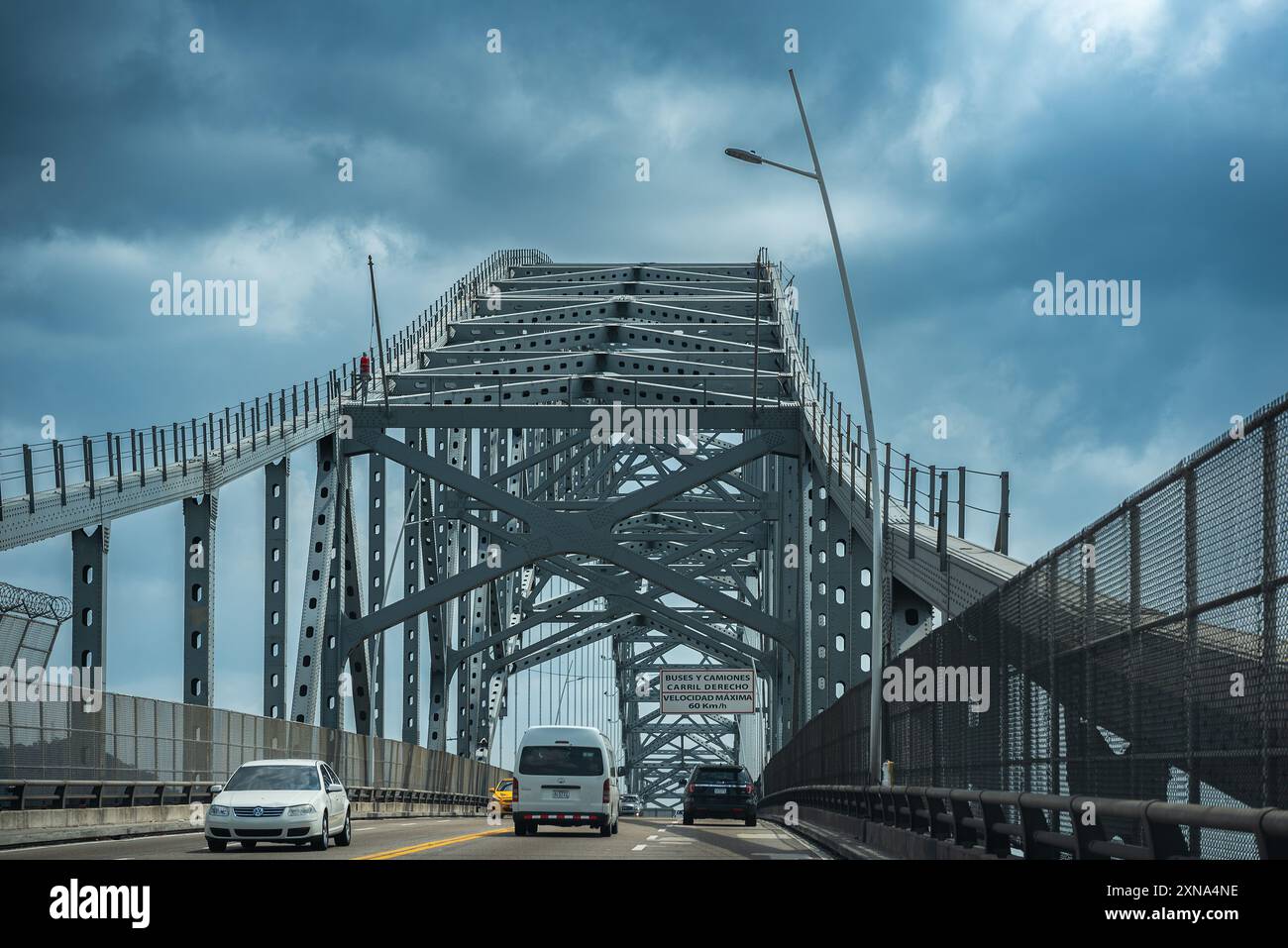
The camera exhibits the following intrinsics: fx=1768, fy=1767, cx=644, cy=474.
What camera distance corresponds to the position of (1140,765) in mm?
9992

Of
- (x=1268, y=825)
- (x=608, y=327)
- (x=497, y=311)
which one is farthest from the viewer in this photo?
(x=497, y=311)

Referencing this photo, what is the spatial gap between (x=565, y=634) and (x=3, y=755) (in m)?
49.6

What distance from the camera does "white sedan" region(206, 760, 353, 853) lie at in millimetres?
20984

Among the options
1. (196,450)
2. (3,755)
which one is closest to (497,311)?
(196,450)

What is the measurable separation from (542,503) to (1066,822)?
37668mm

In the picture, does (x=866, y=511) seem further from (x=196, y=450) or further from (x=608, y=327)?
(x=608, y=327)

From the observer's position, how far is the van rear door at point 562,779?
27.5 metres

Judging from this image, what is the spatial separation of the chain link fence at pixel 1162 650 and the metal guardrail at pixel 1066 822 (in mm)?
248

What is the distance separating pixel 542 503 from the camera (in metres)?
49.6

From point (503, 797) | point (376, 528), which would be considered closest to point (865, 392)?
point (376, 528)

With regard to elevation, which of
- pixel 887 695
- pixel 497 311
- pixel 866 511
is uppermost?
pixel 497 311

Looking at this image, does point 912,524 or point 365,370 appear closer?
point 912,524

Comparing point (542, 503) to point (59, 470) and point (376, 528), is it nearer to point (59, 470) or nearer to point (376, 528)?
point (376, 528)
